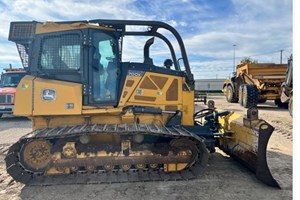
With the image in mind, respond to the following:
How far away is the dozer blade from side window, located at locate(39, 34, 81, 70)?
353cm

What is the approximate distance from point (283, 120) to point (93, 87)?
9898 mm

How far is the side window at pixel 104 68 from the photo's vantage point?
16.7 ft

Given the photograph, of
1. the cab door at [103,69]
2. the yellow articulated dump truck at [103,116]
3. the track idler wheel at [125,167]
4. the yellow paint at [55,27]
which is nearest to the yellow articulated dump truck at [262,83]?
the yellow articulated dump truck at [103,116]

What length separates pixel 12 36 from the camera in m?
4.99

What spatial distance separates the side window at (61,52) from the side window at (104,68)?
1.15 feet

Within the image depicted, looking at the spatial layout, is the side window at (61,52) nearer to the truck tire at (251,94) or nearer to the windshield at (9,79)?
the windshield at (9,79)

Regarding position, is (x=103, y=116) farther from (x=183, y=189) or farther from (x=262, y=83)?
(x=262, y=83)

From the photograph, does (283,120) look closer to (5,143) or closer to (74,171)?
(74,171)

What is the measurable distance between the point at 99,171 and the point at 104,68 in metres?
1.96

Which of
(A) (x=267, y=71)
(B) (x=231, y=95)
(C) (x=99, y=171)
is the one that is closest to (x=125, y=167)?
(C) (x=99, y=171)

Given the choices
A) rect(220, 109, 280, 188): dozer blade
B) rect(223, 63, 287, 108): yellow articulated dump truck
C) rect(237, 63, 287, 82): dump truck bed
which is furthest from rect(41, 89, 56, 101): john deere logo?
rect(237, 63, 287, 82): dump truck bed

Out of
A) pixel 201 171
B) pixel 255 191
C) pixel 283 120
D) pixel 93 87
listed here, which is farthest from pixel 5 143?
pixel 283 120

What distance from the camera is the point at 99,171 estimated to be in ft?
15.8

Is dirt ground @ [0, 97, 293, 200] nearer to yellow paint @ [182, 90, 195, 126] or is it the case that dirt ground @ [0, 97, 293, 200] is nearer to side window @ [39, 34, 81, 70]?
yellow paint @ [182, 90, 195, 126]
